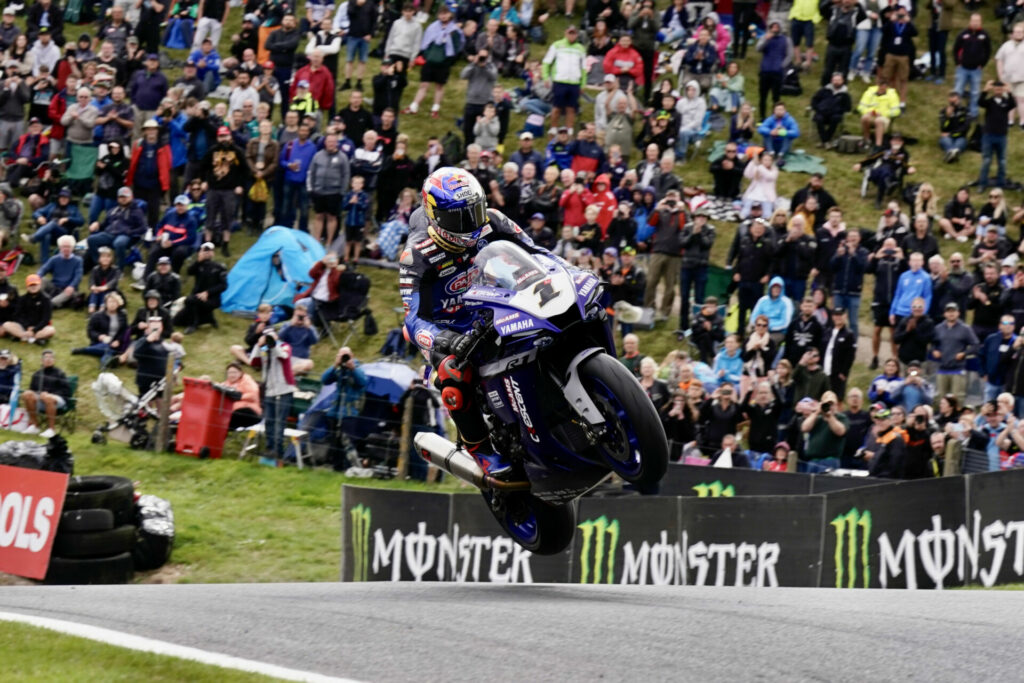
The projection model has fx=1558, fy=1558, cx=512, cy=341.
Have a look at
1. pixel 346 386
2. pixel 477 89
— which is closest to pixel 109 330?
pixel 346 386

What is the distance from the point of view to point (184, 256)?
23.0 m

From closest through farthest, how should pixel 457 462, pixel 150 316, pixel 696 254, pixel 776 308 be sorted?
pixel 457 462
pixel 776 308
pixel 696 254
pixel 150 316

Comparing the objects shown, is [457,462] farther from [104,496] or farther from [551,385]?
[104,496]

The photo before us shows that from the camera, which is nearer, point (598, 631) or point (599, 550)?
point (598, 631)

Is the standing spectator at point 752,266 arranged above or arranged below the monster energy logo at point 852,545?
above

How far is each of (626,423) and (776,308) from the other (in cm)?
1098

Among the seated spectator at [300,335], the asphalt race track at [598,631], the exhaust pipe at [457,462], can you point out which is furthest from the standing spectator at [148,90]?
the exhaust pipe at [457,462]

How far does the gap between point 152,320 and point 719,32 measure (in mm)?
11527

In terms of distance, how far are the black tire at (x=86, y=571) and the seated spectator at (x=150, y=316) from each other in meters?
5.57

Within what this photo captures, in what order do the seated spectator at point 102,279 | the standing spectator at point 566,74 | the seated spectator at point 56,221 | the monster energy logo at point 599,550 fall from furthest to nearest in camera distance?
the standing spectator at point 566,74 < the seated spectator at point 56,221 < the seated spectator at point 102,279 < the monster energy logo at point 599,550

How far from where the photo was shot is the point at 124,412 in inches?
784

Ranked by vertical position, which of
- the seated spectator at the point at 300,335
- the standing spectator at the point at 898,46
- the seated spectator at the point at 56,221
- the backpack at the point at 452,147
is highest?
the standing spectator at the point at 898,46

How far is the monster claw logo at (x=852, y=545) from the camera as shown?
13.1 m

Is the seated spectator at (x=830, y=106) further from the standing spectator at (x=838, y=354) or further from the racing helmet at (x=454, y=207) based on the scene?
the racing helmet at (x=454, y=207)
